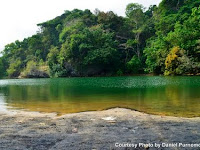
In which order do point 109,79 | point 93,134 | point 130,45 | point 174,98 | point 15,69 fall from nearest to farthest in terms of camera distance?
point 93,134 → point 174,98 → point 109,79 → point 130,45 → point 15,69

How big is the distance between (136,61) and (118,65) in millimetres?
4640

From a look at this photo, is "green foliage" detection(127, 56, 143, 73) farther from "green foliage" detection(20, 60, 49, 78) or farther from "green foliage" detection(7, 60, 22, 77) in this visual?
"green foliage" detection(7, 60, 22, 77)

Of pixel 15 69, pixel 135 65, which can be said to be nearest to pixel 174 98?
pixel 135 65

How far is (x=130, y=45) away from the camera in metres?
52.2

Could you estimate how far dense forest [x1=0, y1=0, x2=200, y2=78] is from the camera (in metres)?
39.6

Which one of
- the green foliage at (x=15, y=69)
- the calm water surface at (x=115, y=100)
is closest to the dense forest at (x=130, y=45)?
the green foliage at (x=15, y=69)

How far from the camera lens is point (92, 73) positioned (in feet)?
174

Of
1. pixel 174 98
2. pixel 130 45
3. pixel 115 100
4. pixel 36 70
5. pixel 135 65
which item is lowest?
pixel 115 100

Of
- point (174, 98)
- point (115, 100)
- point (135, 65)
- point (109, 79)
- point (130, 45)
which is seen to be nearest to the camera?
point (174, 98)

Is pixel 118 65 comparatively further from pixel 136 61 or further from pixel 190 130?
pixel 190 130

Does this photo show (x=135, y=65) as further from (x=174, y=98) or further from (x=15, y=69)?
(x=15, y=69)

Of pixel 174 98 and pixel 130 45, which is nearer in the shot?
pixel 174 98

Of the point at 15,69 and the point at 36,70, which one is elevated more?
the point at 15,69

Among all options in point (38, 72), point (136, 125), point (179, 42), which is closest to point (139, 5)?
point (179, 42)
